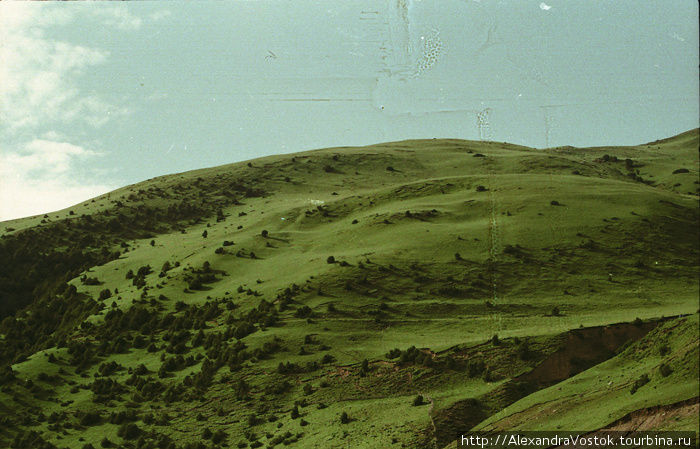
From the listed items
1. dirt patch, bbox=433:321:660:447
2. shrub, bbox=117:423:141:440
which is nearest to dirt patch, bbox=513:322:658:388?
dirt patch, bbox=433:321:660:447

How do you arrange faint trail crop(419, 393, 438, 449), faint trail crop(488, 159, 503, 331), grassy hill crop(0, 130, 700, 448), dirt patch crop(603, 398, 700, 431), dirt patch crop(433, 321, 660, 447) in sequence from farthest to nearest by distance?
faint trail crop(488, 159, 503, 331), grassy hill crop(0, 130, 700, 448), dirt patch crop(433, 321, 660, 447), faint trail crop(419, 393, 438, 449), dirt patch crop(603, 398, 700, 431)

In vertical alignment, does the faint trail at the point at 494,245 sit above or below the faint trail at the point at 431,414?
above

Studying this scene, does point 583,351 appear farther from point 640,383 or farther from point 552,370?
point 640,383

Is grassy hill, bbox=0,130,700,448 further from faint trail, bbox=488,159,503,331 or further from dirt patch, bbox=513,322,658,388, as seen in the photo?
faint trail, bbox=488,159,503,331

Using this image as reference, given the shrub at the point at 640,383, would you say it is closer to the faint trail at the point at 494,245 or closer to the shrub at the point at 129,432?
the faint trail at the point at 494,245

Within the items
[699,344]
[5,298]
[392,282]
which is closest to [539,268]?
[392,282]

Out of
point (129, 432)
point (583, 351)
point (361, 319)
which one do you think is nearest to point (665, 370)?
point (583, 351)

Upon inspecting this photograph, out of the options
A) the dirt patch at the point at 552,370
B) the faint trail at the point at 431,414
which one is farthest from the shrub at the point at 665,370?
the faint trail at the point at 431,414

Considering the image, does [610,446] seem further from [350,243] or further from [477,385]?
[350,243]
